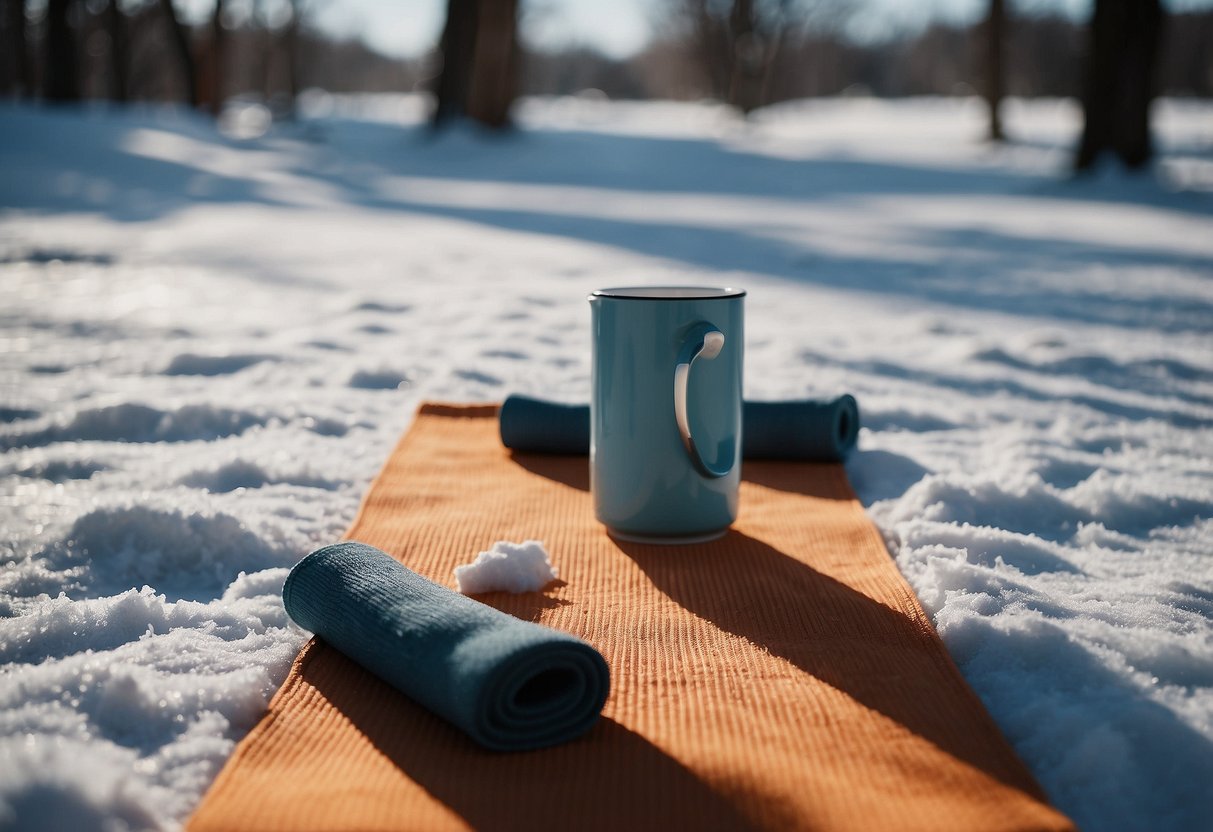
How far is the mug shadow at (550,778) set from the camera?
2.78 ft

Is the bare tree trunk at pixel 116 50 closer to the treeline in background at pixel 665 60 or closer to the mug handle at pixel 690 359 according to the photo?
the treeline in background at pixel 665 60

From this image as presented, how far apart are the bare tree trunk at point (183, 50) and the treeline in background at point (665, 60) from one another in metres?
0.03

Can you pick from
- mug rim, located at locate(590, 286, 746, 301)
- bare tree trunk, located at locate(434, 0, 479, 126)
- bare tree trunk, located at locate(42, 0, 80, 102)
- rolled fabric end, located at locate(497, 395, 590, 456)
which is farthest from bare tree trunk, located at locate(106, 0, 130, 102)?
mug rim, located at locate(590, 286, 746, 301)

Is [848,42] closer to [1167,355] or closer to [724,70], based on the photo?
[724,70]

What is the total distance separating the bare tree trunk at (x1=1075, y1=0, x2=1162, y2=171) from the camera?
7051mm

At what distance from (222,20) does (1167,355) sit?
1686cm

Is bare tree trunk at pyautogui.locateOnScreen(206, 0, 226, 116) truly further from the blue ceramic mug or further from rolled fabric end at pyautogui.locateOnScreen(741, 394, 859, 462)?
the blue ceramic mug

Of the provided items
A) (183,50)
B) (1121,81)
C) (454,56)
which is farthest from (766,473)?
(183,50)

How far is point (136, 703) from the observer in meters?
1.02

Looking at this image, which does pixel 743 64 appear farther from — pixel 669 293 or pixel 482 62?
pixel 669 293

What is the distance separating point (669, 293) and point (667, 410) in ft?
0.62

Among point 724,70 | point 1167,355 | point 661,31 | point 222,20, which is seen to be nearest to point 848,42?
point 661,31

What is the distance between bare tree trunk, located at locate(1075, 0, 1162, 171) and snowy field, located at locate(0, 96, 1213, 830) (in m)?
0.65

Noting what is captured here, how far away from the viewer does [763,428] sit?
184 centimetres
